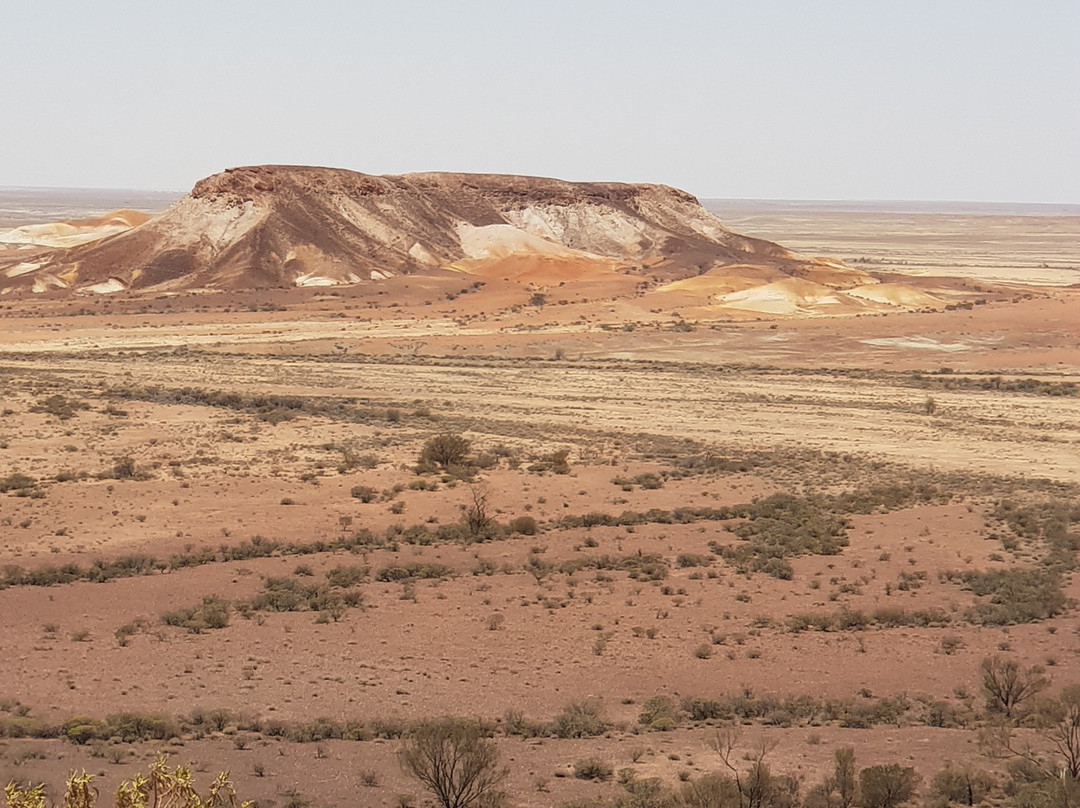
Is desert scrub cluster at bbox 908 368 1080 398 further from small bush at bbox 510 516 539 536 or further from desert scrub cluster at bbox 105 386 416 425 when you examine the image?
small bush at bbox 510 516 539 536

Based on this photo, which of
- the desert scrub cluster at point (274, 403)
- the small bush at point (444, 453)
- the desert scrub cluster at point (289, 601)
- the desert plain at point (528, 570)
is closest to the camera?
the desert plain at point (528, 570)

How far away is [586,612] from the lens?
20.3 metres

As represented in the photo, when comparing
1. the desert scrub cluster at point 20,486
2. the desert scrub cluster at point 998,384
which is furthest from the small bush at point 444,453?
the desert scrub cluster at point 998,384

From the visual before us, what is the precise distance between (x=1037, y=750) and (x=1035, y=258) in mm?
167127

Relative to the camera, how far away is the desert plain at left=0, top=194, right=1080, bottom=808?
1452 centimetres

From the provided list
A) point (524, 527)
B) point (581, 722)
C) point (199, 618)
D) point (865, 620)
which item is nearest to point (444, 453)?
point (524, 527)

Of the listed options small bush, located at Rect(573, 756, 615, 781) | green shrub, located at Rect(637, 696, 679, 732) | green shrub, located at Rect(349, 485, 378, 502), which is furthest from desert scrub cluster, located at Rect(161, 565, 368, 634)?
small bush, located at Rect(573, 756, 615, 781)

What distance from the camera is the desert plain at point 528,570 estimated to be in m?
14.5

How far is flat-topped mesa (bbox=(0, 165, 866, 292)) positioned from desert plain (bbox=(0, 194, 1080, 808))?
37640 millimetres

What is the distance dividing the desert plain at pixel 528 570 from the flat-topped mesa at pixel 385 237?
123ft

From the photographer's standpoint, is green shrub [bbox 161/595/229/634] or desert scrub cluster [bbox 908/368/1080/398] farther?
desert scrub cluster [bbox 908/368/1080/398]

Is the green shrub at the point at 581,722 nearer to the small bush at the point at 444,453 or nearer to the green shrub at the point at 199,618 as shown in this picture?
the green shrub at the point at 199,618

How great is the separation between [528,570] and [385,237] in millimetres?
80344

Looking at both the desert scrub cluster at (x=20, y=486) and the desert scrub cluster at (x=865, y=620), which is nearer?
the desert scrub cluster at (x=865, y=620)
